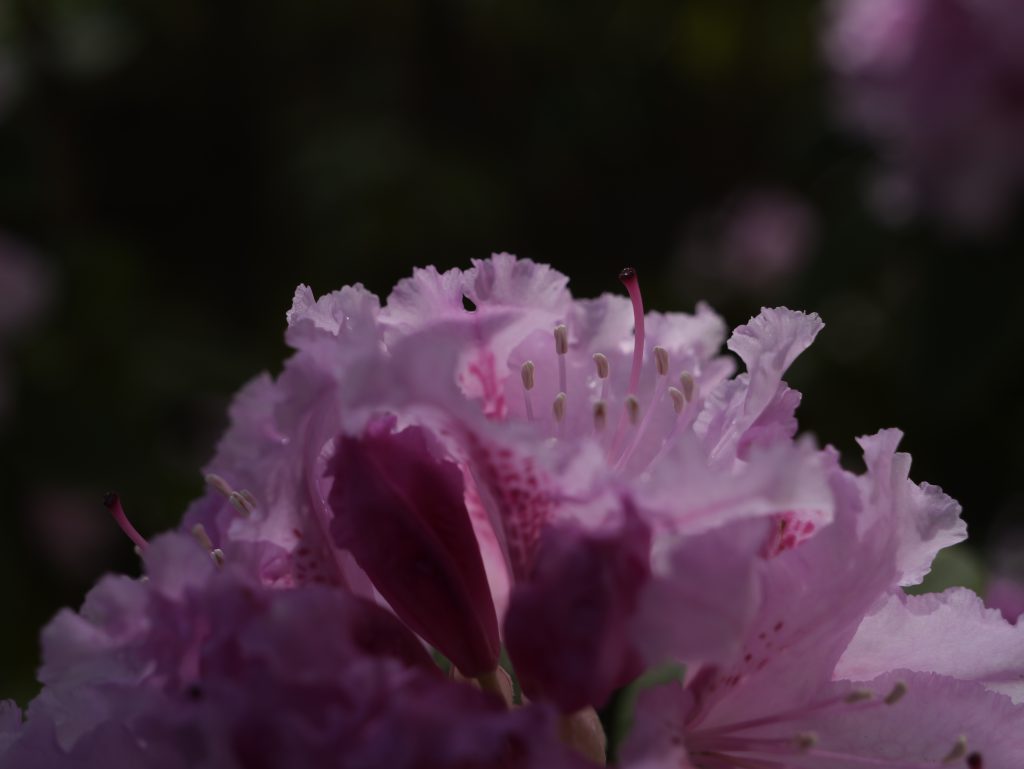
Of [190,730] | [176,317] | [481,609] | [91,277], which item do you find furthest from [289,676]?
[176,317]

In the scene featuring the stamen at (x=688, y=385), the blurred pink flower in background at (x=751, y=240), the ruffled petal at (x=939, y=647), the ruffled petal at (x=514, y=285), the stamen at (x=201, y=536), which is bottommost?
the ruffled petal at (x=939, y=647)

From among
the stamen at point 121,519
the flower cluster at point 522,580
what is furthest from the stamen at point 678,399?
the stamen at point 121,519

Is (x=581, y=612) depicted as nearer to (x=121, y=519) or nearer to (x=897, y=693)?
(x=897, y=693)

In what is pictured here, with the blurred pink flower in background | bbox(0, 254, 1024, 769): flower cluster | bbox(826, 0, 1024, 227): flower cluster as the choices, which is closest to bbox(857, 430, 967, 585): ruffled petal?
bbox(0, 254, 1024, 769): flower cluster

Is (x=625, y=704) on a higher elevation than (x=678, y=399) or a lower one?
lower

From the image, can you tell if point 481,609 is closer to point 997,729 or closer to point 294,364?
point 294,364

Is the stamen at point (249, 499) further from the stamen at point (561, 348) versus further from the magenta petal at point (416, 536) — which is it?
the stamen at point (561, 348)

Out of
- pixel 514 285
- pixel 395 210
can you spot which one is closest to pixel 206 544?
pixel 514 285
